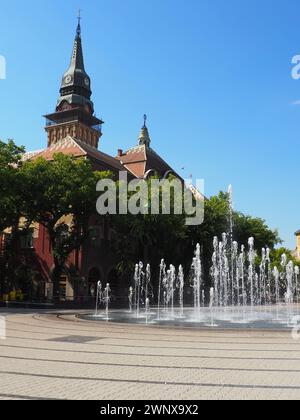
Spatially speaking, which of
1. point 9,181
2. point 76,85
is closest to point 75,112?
point 76,85

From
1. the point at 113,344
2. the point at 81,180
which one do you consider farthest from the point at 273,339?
the point at 81,180

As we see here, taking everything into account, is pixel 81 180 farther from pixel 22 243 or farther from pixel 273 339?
pixel 273 339

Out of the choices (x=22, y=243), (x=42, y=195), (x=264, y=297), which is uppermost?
(x=42, y=195)

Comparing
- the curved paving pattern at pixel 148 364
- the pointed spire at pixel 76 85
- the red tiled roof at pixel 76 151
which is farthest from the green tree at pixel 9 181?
the pointed spire at pixel 76 85

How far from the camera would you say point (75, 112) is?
7406 cm

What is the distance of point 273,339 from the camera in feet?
48.8

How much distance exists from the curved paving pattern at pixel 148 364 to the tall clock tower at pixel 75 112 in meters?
60.8

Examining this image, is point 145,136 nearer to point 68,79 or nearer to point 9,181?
point 68,79

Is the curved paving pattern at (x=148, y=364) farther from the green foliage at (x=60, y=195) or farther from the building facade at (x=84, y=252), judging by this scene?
the building facade at (x=84, y=252)

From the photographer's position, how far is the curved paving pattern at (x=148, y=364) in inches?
287

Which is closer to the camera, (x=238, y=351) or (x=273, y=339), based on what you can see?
(x=238, y=351)

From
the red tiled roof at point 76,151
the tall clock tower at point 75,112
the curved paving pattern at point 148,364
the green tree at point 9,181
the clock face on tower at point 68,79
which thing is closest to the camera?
the curved paving pattern at point 148,364
